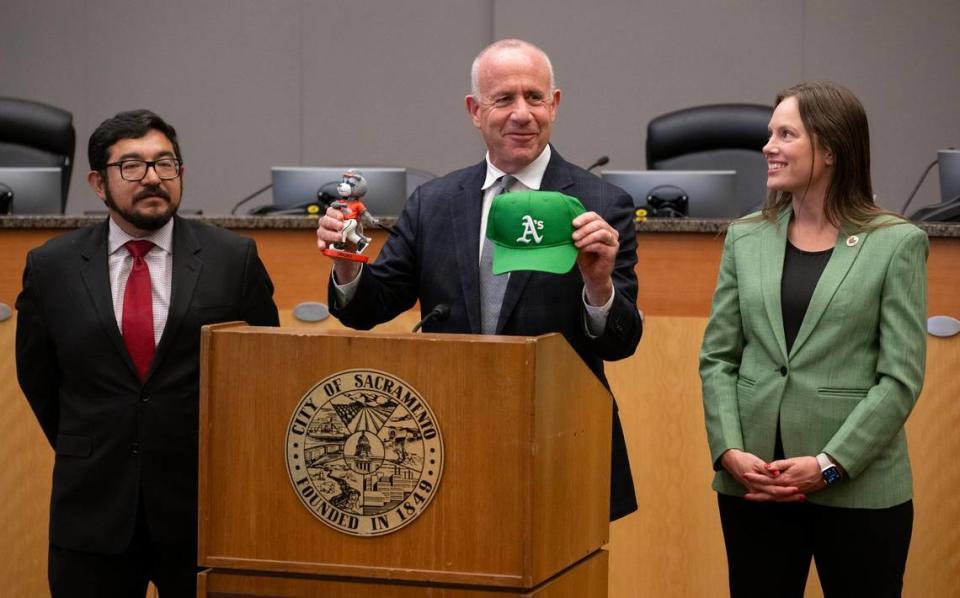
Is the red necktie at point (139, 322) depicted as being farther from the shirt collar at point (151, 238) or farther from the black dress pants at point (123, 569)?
the black dress pants at point (123, 569)

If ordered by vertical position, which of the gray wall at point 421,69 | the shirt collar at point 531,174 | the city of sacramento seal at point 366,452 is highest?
the gray wall at point 421,69

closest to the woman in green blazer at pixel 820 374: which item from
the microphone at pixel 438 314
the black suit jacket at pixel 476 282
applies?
the black suit jacket at pixel 476 282

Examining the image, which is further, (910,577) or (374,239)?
(374,239)

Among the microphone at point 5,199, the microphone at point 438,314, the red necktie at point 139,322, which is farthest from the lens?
the microphone at point 5,199

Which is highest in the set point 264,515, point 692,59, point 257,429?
point 692,59

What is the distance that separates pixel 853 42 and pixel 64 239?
177 inches

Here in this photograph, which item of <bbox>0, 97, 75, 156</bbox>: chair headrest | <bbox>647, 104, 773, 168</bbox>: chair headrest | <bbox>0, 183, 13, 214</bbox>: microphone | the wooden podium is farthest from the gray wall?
the wooden podium

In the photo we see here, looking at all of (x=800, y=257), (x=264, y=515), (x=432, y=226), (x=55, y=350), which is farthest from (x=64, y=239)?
(x=800, y=257)

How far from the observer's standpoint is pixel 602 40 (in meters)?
6.10

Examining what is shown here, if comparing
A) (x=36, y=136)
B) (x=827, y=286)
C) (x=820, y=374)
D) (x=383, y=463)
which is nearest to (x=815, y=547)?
(x=820, y=374)

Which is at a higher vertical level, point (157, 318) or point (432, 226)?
point (432, 226)

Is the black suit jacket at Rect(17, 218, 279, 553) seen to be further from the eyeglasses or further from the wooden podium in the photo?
the wooden podium

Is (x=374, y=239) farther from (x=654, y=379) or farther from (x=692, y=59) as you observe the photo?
(x=692, y=59)

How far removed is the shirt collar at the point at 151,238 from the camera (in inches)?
94.8
